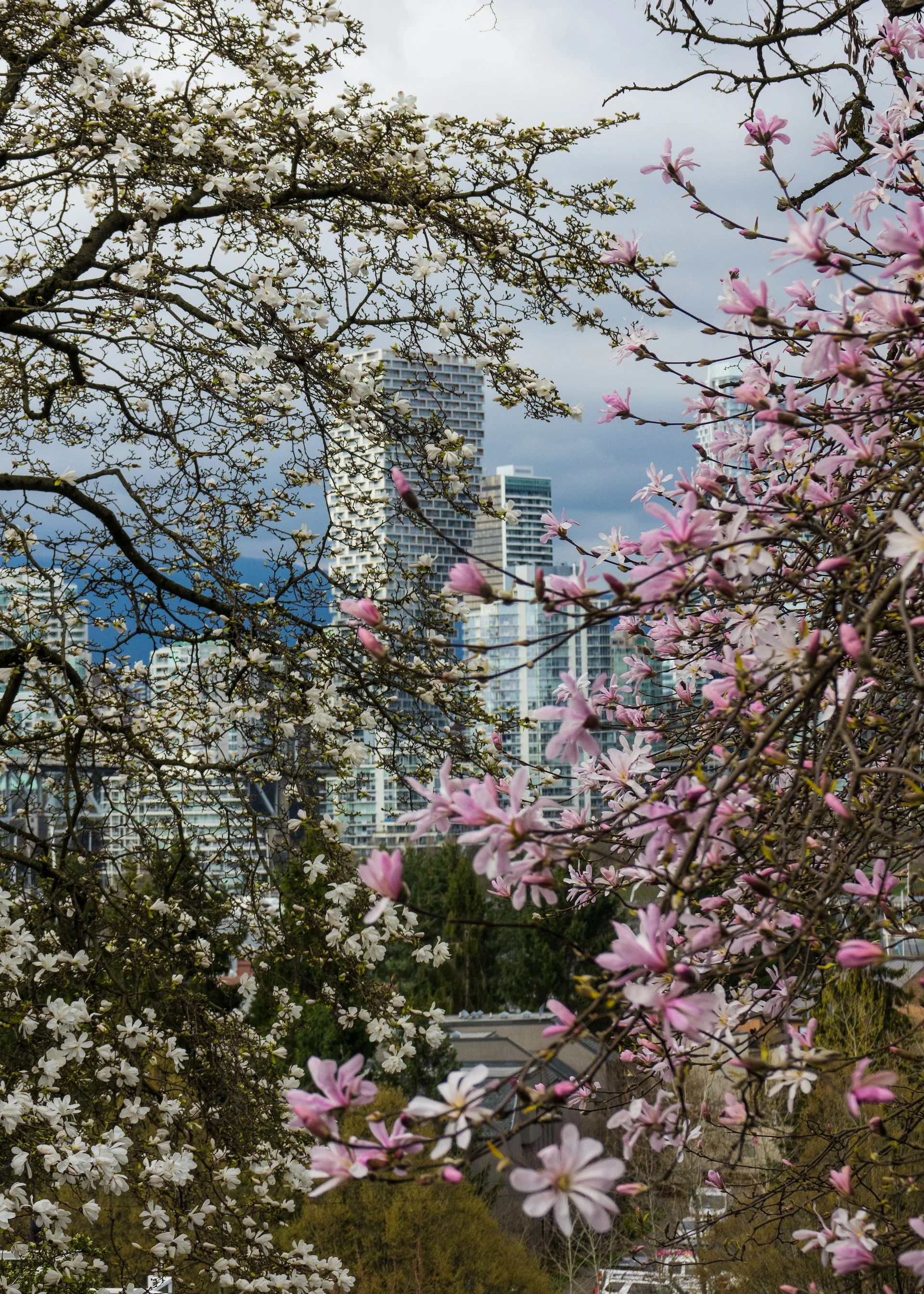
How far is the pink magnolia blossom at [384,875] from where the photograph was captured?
1233 millimetres

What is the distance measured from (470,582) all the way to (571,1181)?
68 centimetres

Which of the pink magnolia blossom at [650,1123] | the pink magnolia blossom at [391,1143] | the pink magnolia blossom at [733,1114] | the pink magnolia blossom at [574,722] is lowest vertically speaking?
the pink magnolia blossom at [733,1114]

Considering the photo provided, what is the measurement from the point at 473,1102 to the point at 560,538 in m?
1.86

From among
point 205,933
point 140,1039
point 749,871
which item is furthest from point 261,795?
point 749,871

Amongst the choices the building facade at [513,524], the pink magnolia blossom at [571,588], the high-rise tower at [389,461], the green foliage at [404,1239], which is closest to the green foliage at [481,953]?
the building facade at [513,524]

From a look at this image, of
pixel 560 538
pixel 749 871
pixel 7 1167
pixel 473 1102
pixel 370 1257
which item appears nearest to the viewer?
pixel 473 1102

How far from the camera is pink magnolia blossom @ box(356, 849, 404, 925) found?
4.05 feet

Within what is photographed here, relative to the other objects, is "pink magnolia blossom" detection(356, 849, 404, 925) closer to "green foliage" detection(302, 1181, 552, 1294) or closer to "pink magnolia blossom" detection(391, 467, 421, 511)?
"pink magnolia blossom" detection(391, 467, 421, 511)

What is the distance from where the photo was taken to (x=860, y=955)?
1103 mm

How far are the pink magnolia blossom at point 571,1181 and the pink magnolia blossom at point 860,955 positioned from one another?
29 cm

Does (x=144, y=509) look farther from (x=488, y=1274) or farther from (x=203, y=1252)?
(x=488, y=1274)

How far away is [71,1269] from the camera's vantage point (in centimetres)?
397

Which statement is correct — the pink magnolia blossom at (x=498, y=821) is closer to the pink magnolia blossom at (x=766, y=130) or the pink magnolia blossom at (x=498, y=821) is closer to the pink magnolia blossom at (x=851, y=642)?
the pink magnolia blossom at (x=851, y=642)

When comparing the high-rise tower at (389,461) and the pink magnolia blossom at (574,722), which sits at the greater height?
the high-rise tower at (389,461)
